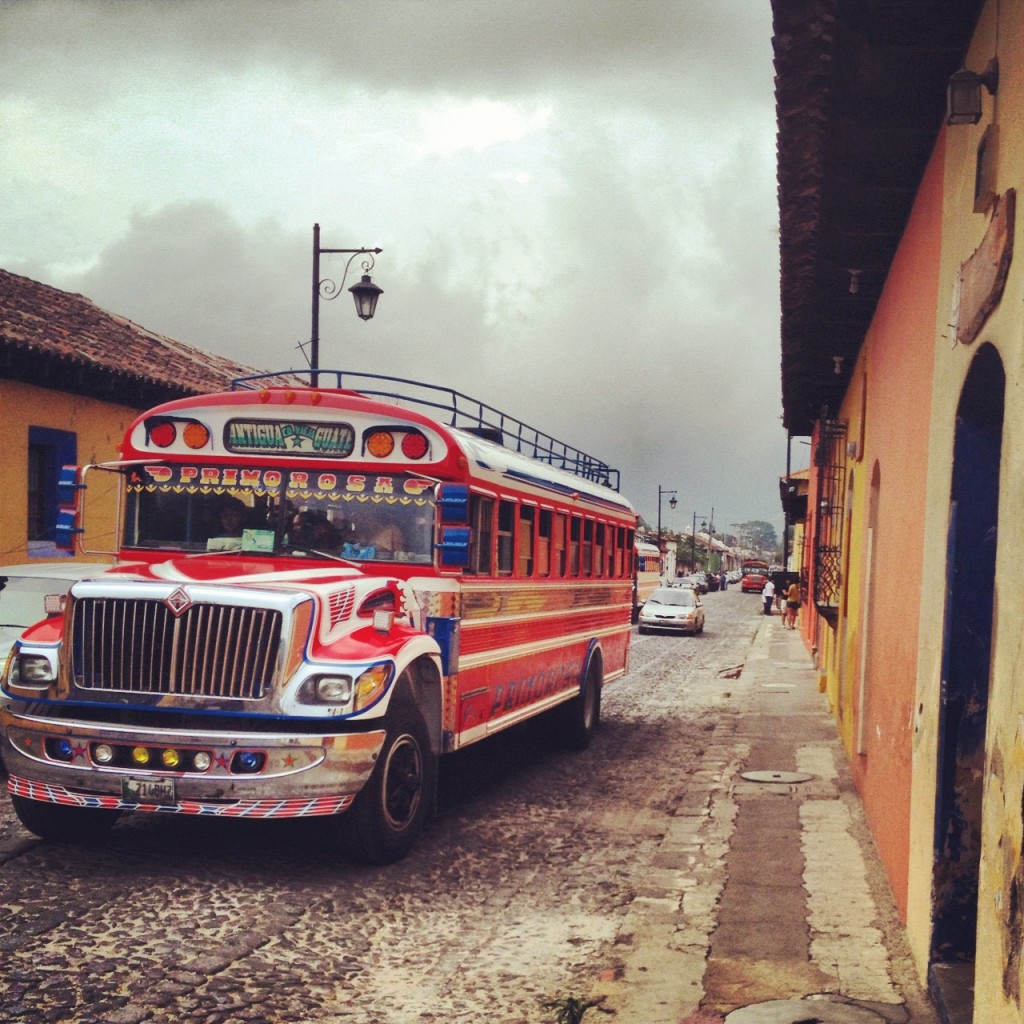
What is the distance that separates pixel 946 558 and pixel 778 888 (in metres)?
2.63

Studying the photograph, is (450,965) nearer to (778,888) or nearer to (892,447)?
(778,888)

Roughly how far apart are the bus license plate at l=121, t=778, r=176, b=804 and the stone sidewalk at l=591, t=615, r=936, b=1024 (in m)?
2.41

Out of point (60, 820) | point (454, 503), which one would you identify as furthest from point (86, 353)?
point (454, 503)

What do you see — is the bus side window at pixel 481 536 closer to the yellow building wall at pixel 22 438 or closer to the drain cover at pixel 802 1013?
the drain cover at pixel 802 1013

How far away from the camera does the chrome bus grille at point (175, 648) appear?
630 centimetres

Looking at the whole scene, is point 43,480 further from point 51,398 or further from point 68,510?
point 68,510

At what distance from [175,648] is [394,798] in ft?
5.05

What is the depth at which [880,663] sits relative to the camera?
771cm

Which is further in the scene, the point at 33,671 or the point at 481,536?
the point at 481,536

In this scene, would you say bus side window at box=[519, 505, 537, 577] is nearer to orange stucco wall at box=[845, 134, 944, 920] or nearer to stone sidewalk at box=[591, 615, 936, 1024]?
stone sidewalk at box=[591, 615, 936, 1024]

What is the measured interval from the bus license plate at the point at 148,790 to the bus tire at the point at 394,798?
960 millimetres

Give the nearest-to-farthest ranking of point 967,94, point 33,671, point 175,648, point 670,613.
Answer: point 967,94
point 175,648
point 33,671
point 670,613

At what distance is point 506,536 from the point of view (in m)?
9.13

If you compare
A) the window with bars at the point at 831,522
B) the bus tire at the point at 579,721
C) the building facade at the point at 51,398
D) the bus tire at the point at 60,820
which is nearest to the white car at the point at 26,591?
the bus tire at the point at 60,820
